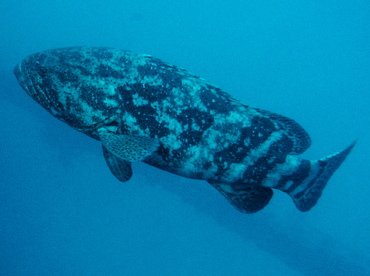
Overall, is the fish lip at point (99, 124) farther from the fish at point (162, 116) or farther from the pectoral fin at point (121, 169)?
the pectoral fin at point (121, 169)

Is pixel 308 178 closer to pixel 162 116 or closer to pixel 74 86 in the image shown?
pixel 162 116

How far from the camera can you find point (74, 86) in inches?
116

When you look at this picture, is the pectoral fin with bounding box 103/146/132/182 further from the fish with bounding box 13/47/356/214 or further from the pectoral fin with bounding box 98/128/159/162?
the pectoral fin with bounding box 98/128/159/162

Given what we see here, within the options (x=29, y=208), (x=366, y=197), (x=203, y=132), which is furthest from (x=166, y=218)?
(x=366, y=197)

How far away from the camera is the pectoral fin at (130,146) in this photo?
8.56ft

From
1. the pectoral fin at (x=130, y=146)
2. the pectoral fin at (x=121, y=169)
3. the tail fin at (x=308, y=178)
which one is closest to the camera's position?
the pectoral fin at (x=130, y=146)

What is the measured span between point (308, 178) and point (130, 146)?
2.47m

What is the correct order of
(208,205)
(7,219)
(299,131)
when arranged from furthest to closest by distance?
(208,205)
(7,219)
(299,131)

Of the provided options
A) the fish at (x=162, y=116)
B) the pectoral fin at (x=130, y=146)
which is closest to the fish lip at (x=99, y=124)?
the fish at (x=162, y=116)

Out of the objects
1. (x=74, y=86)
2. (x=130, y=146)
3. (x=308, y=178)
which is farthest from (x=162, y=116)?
(x=308, y=178)

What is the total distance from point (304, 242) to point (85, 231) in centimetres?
791

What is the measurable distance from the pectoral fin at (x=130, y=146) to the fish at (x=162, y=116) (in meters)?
0.01

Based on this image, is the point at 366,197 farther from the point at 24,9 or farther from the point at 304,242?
the point at 24,9

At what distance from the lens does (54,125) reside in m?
9.59
